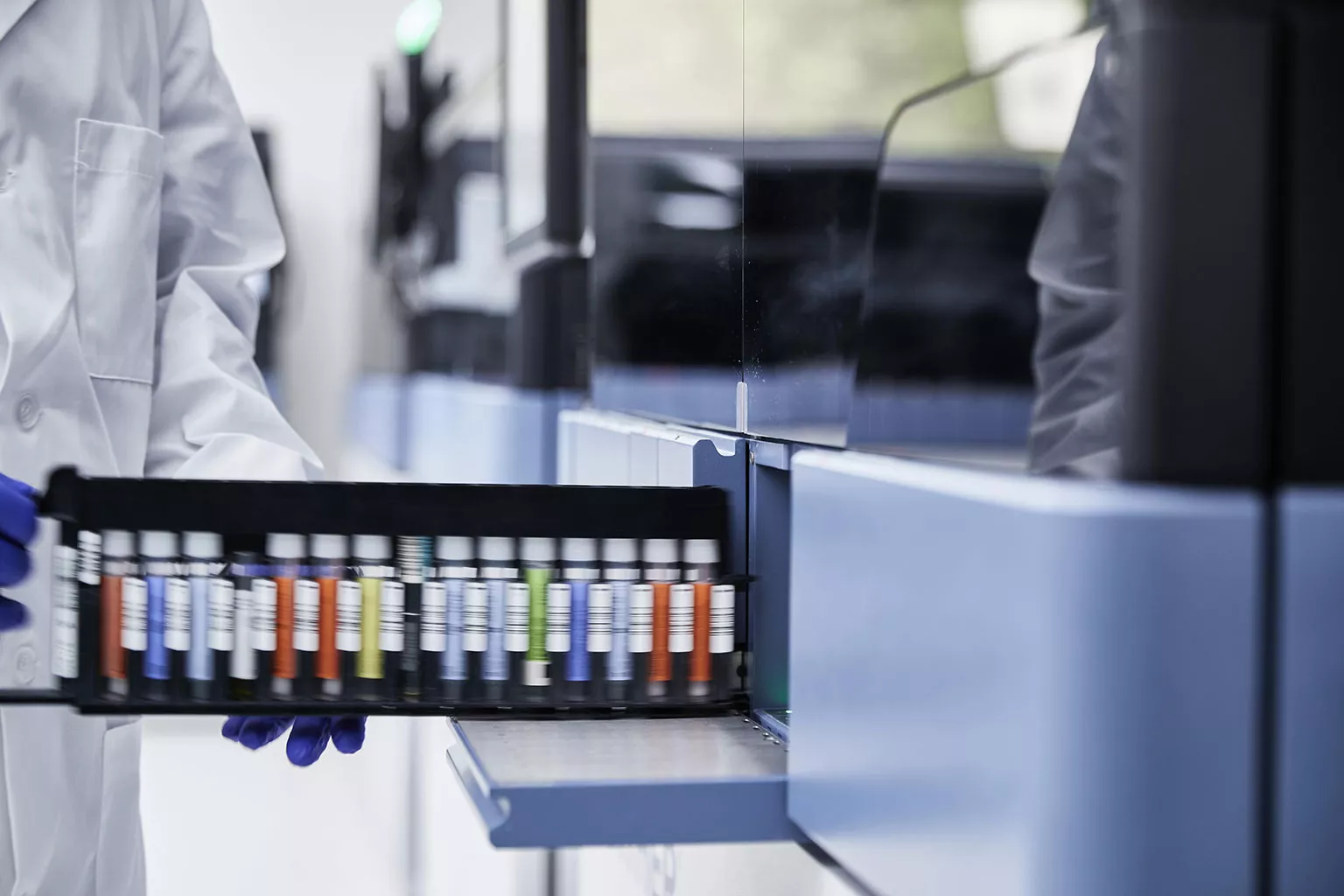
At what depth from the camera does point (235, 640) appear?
2.67ft

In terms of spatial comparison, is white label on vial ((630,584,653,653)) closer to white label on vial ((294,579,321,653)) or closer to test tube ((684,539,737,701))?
test tube ((684,539,737,701))

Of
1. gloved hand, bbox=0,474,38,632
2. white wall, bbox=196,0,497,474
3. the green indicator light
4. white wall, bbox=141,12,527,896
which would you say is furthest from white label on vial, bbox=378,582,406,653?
white wall, bbox=196,0,497,474

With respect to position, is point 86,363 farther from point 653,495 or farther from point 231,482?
point 653,495

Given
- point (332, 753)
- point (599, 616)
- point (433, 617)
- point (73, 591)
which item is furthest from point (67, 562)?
point (332, 753)

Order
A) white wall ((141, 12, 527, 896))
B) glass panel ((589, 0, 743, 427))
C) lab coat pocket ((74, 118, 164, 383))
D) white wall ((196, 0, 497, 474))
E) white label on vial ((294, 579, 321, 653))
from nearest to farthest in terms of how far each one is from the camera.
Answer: white label on vial ((294, 579, 321, 653)) < glass panel ((589, 0, 743, 427)) < lab coat pocket ((74, 118, 164, 383)) < white wall ((141, 12, 527, 896)) < white wall ((196, 0, 497, 474))

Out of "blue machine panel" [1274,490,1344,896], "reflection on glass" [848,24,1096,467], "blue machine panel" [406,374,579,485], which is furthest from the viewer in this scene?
"blue machine panel" [406,374,579,485]

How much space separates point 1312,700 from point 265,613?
586 mm

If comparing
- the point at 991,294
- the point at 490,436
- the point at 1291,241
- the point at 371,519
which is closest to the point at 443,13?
the point at 490,436

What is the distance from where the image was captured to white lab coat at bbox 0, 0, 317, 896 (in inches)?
44.7

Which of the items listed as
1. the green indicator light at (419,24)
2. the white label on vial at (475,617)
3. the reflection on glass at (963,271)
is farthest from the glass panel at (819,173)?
the green indicator light at (419,24)

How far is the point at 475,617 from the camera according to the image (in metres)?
0.81

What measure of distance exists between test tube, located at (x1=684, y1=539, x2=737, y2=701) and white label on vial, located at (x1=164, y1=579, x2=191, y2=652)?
12.3 inches

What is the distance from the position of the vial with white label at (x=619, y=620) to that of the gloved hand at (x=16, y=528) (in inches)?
15.7

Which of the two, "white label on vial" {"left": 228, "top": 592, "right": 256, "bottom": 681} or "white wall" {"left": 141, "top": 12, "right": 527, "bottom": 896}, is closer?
"white label on vial" {"left": 228, "top": 592, "right": 256, "bottom": 681}
